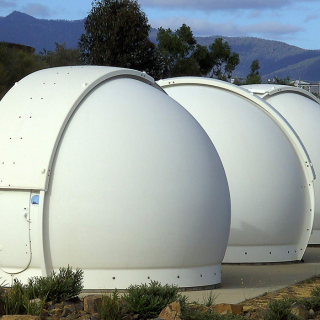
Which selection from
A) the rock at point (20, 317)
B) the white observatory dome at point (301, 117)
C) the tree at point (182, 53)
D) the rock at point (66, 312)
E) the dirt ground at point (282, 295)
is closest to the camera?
the rock at point (20, 317)

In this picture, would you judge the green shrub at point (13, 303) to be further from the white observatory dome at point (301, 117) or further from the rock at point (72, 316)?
the white observatory dome at point (301, 117)

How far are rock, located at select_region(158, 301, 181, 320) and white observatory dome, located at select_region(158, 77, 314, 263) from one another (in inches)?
217

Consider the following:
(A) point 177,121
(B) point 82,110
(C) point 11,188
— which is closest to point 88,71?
(B) point 82,110

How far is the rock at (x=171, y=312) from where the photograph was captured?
6012 millimetres

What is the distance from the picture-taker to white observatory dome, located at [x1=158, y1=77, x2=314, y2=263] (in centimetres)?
1164

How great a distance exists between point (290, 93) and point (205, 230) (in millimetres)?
7957

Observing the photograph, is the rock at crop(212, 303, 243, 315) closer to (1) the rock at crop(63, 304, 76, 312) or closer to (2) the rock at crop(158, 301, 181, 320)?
(2) the rock at crop(158, 301, 181, 320)

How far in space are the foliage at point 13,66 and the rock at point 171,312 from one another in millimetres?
26521

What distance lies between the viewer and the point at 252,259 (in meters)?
11.8

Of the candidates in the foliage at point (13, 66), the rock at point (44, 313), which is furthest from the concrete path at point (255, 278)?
the foliage at point (13, 66)

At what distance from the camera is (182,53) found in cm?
4556

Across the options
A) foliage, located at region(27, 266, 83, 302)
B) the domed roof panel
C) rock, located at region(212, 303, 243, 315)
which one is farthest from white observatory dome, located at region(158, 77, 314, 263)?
foliage, located at region(27, 266, 83, 302)

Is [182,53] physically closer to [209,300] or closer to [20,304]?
[209,300]

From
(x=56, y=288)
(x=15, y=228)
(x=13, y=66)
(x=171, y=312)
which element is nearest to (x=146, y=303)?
(x=171, y=312)
